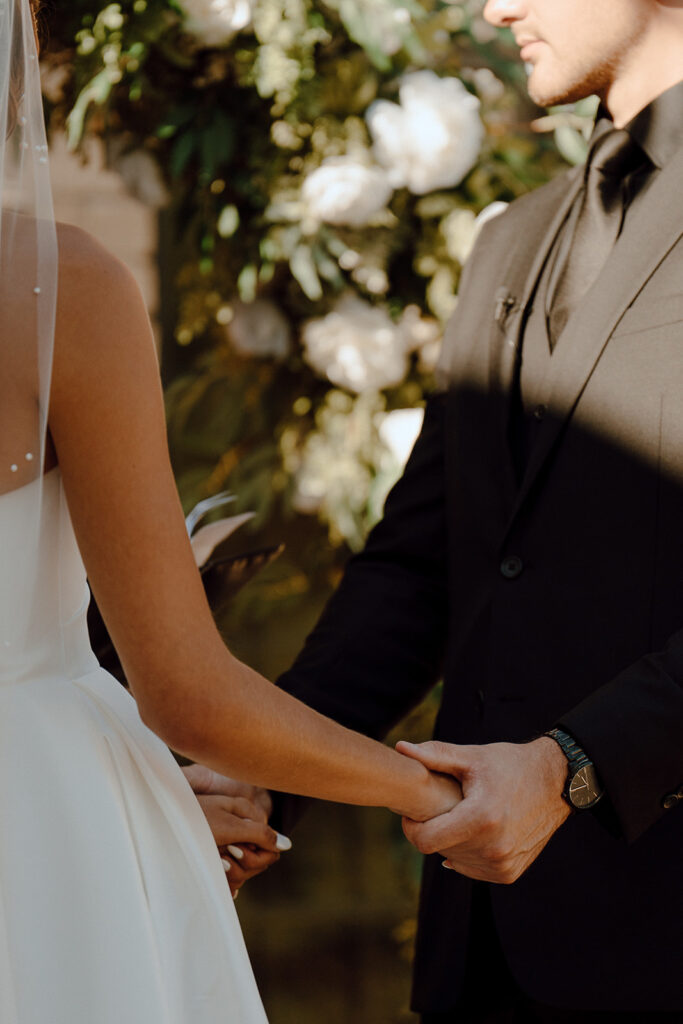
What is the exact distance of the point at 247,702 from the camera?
4.39 ft

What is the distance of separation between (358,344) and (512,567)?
1.14 m

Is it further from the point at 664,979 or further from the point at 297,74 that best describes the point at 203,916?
the point at 297,74

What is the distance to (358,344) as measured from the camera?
2758 mm

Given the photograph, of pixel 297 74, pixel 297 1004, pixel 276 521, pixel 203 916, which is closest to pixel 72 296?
pixel 203 916

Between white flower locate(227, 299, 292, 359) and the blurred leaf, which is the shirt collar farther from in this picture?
white flower locate(227, 299, 292, 359)

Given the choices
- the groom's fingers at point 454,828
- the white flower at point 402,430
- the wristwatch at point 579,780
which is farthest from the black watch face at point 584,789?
the white flower at point 402,430

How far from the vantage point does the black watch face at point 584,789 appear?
158 cm

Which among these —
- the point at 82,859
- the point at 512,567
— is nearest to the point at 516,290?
the point at 512,567

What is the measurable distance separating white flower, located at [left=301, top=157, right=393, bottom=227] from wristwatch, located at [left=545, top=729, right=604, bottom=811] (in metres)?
1.45

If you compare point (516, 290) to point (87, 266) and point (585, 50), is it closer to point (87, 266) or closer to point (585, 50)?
point (585, 50)

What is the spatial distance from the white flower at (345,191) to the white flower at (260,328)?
29cm

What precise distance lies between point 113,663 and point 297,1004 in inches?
90.0

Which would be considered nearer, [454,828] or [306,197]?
[454,828]

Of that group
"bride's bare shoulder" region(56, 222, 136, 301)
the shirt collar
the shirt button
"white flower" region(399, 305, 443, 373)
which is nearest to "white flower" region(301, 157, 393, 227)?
"white flower" region(399, 305, 443, 373)
